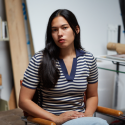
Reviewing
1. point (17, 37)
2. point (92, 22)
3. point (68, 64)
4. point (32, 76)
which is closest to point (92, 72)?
point (68, 64)

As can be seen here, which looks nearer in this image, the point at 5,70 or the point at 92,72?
the point at 92,72

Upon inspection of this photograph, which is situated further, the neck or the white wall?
the white wall

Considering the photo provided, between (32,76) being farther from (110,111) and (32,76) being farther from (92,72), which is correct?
(110,111)

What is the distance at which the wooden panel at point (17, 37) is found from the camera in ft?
8.77

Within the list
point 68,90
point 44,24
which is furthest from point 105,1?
point 68,90

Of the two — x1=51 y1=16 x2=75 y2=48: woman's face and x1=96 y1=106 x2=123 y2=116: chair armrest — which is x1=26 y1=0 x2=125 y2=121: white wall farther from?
x1=51 y1=16 x2=75 y2=48: woman's face

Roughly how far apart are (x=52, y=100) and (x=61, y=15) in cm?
57

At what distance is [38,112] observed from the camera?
1.32 meters

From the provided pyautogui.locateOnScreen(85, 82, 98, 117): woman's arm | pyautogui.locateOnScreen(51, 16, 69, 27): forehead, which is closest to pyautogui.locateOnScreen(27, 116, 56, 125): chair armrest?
pyautogui.locateOnScreen(85, 82, 98, 117): woman's arm

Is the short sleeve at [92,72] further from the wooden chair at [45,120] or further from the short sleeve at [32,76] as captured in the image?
the short sleeve at [32,76]

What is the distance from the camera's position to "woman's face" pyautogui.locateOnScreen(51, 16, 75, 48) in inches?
53.2

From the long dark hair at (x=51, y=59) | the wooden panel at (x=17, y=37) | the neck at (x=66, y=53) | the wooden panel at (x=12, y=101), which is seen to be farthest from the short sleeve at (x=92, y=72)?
the wooden panel at (x=12, y=101)

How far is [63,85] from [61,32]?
0.35m

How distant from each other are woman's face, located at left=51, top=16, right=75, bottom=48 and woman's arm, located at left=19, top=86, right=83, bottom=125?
0.37m
